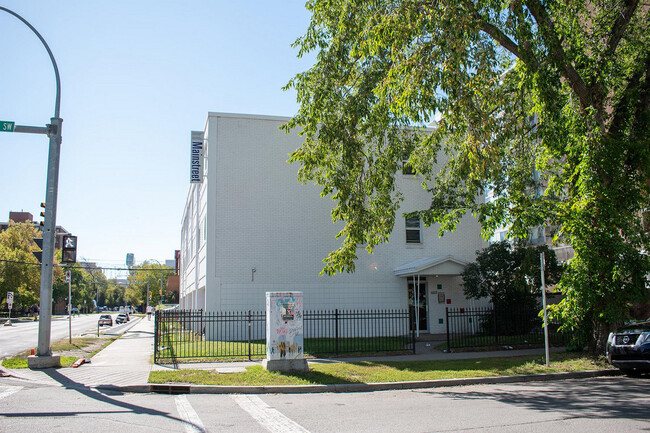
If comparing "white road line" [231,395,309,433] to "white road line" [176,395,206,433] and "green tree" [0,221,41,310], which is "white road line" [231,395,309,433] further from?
"green tree" [0,221,41,310]

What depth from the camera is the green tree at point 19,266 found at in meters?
56.2

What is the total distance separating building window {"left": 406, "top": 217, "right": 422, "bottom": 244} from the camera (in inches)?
986

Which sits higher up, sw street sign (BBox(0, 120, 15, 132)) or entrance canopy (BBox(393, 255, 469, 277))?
sw street sign (BBox(0, 120, 15, 132))

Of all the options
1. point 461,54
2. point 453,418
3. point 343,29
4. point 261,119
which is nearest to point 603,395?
point 453,418

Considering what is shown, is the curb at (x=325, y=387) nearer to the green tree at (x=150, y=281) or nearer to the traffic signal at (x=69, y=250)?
the traffic signal at (x=69, y=250)

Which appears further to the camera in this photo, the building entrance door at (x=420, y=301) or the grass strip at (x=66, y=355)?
the building entrance door at (x=420, y=301)

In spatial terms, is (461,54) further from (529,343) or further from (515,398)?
(529,343)

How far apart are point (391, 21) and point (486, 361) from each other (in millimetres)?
9359

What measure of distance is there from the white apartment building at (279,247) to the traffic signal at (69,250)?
6429 millimetres

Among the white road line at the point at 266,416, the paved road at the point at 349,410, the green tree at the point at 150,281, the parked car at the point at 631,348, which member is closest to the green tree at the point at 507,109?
the parked car at the point at 631,348

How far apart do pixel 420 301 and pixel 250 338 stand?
365 inches

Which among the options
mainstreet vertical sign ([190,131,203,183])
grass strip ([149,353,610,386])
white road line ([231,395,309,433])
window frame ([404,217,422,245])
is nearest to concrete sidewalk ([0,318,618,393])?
grass strip ([149,353,610,386])

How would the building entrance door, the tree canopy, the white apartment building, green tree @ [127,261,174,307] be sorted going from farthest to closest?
green tree @ [127,261,174,307] → the building entrance door → the white apartment building → the tree canopy

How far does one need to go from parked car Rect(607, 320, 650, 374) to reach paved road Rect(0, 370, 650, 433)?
529mm
